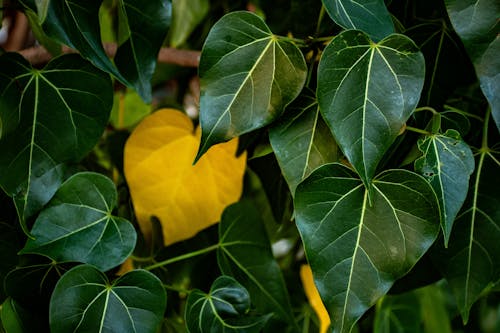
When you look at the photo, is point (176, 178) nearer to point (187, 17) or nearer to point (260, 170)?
point (260, 170)

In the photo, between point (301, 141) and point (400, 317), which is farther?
point (400, 317)

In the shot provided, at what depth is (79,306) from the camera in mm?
591

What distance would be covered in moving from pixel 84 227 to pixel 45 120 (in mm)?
103

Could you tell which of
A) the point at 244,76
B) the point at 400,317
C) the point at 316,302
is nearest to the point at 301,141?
the point at 244,76

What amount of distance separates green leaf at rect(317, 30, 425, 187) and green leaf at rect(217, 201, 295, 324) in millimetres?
224

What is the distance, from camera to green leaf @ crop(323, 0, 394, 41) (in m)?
0.59

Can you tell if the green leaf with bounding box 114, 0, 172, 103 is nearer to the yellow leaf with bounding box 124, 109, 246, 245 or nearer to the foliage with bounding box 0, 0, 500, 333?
the foliage with bounding box 0, 0, 500, 333

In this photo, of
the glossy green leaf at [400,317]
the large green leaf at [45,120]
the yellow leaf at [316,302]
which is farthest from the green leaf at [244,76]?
the glossy green leaf at [400,317]

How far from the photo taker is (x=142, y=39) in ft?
2.12

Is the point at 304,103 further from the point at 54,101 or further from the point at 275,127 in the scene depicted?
the point at 54,101

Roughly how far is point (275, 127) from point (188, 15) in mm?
449

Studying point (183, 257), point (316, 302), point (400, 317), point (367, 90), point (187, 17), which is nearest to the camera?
point (367, 90)

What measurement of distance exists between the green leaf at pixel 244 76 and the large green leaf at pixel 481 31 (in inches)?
5.4

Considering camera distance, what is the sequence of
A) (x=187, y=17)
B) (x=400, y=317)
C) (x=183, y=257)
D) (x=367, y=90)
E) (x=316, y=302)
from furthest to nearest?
(x=400, y=317) < (x=187, y=17) < (x=316, y=302) < (x=183, y=257) < (x=367, y=90)
